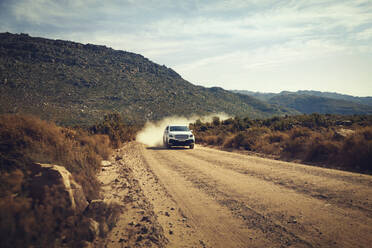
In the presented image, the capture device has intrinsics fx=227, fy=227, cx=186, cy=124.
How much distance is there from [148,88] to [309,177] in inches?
2811

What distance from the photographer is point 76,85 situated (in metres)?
60.5

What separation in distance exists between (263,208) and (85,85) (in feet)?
216

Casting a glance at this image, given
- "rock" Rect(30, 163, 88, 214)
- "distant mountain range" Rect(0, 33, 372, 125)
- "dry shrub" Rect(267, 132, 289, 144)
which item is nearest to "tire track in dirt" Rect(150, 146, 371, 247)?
"rock" Rect(30, 163, 88, 214)

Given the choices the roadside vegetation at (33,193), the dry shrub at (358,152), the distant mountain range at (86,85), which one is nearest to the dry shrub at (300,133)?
the dry shrub at (358,152)

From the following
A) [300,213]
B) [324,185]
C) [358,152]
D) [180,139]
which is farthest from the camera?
[180,139]

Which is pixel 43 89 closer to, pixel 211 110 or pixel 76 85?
pixel 76 85

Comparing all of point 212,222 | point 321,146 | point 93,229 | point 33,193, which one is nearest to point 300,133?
point 321,146

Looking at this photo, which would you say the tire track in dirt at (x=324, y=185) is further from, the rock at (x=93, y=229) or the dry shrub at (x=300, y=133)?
the dry shrub at (x=300, y=133)

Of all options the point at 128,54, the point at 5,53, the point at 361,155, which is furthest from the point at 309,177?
the point at 128,54

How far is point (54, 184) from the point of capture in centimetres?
379

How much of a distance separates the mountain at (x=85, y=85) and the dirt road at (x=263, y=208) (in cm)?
3526

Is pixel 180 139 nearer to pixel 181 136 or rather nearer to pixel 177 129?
pixel 181 136

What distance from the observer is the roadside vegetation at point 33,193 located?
2754 mm

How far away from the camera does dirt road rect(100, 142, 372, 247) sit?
3486 mm
